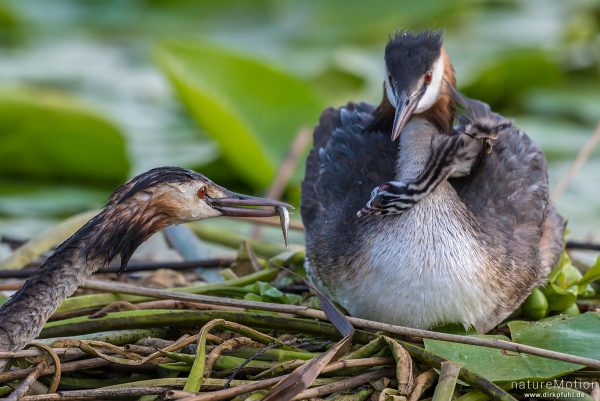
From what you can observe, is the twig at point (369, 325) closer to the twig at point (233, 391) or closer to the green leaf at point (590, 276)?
the twig at point (233, 391)

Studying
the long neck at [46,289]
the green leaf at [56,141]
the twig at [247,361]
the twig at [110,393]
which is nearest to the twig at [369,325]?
the twig at [247,361]

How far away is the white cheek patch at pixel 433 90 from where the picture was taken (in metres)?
4.97

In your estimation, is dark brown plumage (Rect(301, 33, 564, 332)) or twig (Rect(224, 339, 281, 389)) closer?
twig (Rect(224, 339, 281, 389))

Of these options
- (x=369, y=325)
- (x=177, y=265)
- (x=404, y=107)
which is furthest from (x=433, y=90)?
(x=177, y=265)

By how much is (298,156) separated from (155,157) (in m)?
1.36

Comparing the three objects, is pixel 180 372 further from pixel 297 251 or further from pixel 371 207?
pixel 297 251

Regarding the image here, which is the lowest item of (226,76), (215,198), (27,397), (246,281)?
(27,397)

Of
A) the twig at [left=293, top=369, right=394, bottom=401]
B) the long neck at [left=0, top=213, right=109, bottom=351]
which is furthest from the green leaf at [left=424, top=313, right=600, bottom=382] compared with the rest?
the long neck at [left=0, top=213, right=109, bottom=351]

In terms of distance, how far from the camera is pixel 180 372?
433cm

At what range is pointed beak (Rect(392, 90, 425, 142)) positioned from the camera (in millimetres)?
4777

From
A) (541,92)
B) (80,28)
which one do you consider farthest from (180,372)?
(80,28)

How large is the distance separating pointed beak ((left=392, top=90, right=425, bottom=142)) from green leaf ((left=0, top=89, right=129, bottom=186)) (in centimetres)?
296

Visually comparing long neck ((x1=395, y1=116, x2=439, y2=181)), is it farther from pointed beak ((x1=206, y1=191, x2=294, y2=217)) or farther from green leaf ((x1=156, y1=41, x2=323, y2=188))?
green leaf ((x1=156, y1=41, x2=323, y2=188))

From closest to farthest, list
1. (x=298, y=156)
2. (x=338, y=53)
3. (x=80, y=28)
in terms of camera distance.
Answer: (x=298, y=156) < (x=338, y=53) < (x=80, y=28)
